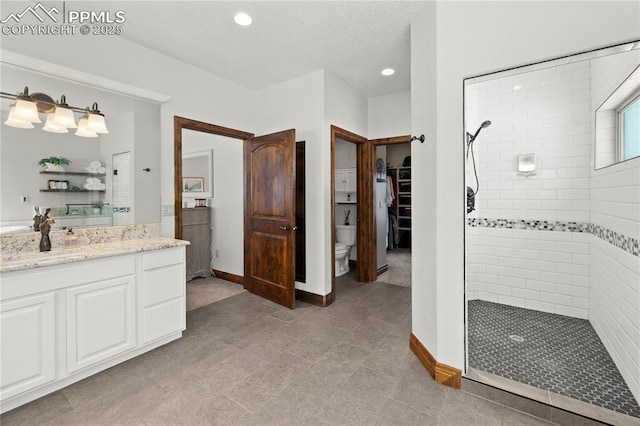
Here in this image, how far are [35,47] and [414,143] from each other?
2.96 metres

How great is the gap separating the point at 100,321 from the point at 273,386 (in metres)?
1.29

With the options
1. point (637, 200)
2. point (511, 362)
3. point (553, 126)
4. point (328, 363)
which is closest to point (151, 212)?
point (328, 363)

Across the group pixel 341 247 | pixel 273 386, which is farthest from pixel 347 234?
pixel 273 386

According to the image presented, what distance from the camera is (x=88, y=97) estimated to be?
2361mm

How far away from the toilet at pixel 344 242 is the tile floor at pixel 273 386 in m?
1.74

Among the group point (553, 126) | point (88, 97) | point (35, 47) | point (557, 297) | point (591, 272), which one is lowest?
point (557, 297)

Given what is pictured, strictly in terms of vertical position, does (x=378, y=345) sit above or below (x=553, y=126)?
below

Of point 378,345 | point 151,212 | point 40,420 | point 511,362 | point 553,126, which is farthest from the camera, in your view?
point 151,212

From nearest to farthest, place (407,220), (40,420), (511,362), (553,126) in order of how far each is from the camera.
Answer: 1. (40,420)
2. (511,362)
3. (553,126)
4. (407,220)

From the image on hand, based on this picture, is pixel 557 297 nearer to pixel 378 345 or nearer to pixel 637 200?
pixel 637 200

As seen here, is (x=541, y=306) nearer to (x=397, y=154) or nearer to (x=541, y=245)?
(x=541, y=245)

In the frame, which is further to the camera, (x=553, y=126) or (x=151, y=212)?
(x=151, y=212)

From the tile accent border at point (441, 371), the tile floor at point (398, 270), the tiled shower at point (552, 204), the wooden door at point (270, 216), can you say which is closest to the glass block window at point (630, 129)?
the tiled shower at point (552, 204)

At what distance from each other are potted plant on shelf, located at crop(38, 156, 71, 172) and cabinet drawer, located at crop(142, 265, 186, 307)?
1060 mm
